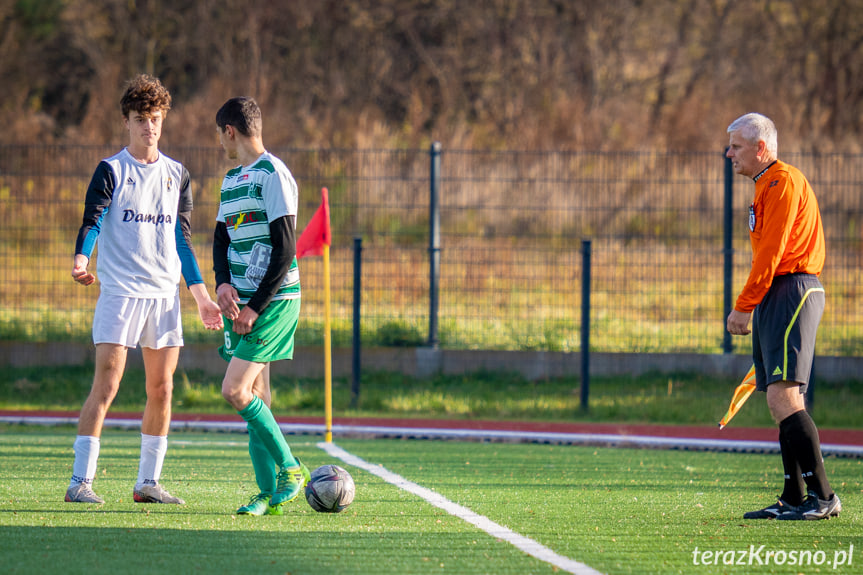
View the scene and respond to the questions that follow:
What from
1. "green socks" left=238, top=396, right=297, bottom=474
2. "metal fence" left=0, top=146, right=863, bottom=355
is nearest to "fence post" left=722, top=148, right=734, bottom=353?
"metal fence" left=0, top=146, right=863, bottom=355

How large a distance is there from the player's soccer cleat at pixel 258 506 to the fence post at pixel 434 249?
22.6ft

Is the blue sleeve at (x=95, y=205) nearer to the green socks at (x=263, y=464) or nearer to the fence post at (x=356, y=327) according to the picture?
the green socks at (x=263, y=464)

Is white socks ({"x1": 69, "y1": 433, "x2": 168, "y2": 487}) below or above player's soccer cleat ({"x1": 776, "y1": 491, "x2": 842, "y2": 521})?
above

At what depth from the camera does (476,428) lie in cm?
1009

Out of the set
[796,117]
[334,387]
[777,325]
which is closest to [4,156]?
[334,387]

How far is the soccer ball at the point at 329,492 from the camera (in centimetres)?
536

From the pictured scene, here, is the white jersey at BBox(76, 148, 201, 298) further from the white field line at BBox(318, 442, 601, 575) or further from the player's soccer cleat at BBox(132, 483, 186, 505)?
the white field line at BBox(318, 442, 601, 575)

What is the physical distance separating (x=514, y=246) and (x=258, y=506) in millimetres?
7439

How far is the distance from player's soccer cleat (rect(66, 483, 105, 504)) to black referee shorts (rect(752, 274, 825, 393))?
3632mm

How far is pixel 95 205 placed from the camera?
5.39 meters

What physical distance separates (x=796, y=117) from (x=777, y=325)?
2371 centimetres

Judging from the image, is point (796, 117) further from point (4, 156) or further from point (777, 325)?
point (777, 325)

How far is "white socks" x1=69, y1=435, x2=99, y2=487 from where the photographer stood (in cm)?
546

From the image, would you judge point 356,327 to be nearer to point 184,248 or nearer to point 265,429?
point 184,248
